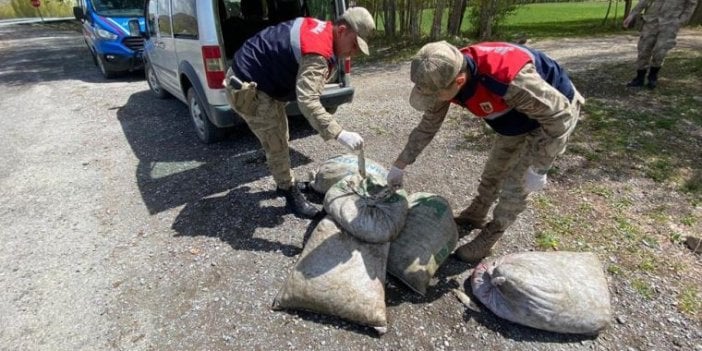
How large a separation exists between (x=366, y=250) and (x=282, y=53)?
4.60ft

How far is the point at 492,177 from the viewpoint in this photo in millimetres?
2719

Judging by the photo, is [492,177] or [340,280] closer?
[340,280]

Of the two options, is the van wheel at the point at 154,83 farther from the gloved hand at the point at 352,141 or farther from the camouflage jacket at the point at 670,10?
the camouflage jacket at the point at 670,10

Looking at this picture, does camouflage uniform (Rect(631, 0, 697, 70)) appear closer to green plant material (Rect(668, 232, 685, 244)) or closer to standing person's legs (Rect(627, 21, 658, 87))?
standing person's legs (Rect(627, 21, 658, 87))

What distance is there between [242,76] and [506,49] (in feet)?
5.75

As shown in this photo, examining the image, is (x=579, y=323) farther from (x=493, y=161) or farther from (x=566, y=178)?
(x=566, y=178)

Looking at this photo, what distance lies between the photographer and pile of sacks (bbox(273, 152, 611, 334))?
2002 millimetres

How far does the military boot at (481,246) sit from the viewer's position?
2.52 m

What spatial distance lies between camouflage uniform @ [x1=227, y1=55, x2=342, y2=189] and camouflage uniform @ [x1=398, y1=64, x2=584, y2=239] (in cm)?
58

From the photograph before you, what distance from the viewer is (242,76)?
111 inches

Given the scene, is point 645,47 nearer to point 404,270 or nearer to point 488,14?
point 404,270

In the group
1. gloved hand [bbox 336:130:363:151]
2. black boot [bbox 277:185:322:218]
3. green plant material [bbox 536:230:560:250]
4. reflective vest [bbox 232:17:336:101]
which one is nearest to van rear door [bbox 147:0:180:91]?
reflective vest [bbox 232:17:336:101]

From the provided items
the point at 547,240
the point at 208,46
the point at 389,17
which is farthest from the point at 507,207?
the point at 389,17

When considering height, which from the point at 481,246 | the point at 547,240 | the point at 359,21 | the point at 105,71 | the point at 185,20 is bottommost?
the point at 105,71
